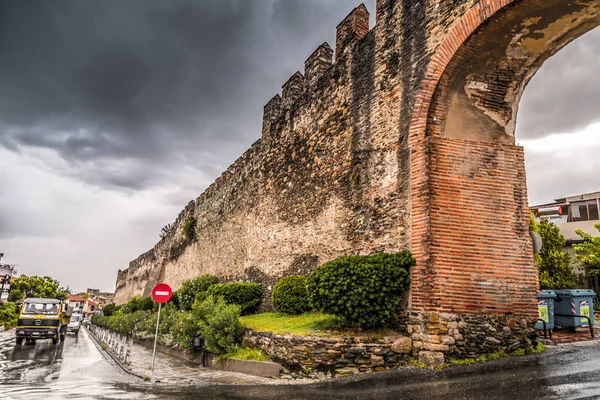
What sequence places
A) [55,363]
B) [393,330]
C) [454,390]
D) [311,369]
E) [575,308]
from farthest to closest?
[55,363]
[575,308]
[393,330]
[311,369]
[454,390]

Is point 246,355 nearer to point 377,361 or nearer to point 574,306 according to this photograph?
point 377,361

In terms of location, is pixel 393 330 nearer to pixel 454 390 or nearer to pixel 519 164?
pixel 454 390

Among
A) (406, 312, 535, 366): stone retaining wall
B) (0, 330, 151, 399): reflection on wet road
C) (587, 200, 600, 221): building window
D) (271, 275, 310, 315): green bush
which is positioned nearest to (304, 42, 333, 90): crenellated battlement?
(271, 275, 310, 315): green bush

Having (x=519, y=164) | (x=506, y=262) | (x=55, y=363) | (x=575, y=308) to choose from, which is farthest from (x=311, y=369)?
(x=55, y=363)

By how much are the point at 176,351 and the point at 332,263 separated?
22.1 ft

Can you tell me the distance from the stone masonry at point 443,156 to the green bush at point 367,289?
0.29 metres

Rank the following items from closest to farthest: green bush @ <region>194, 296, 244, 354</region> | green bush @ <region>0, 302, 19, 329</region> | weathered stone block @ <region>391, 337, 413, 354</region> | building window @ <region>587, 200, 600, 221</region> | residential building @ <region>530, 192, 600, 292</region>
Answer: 1. weathered stone block @ <region>391, 337, 413, 354</region>
2. green bush @ <region>194, 296, 244, 354</region>
3. residential building @ <region>530, 192, 600, 292</region>
4. building window @ <region>587, 200, 600, 221</region>
5. green bush @ <region>0, 302, 19, 329</region>

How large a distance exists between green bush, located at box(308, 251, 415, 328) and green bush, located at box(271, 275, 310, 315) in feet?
9.17

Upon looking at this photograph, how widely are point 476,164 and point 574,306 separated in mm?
4886

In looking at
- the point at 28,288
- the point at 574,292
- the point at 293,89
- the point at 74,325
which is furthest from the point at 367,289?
the point at 28,288

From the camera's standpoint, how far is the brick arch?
7000mm

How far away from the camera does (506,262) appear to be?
750cm

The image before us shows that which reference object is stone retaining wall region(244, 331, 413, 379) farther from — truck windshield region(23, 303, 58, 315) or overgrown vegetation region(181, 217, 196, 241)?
overgrown vegetation region(181, 217, 196, 241)

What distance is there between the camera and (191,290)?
17.7 m
